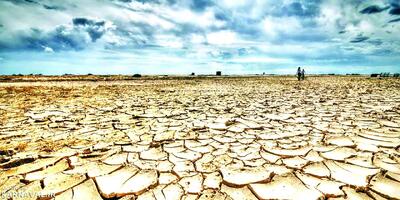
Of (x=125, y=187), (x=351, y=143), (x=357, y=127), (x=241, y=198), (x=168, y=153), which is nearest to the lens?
(x=241, y=198)

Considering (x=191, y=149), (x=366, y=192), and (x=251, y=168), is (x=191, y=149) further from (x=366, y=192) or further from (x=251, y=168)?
(x=366, y=192)

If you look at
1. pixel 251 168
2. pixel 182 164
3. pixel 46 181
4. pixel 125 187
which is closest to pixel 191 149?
pixel 182 164

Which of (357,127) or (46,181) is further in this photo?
(357,127)

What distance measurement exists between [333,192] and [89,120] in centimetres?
374

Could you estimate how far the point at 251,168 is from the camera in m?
2.20

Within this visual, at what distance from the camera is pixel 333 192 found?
1765 mm

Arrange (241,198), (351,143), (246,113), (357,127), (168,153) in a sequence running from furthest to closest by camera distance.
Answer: (246,113) < (357,127) < (351,143) < (168,153) < (241,198)

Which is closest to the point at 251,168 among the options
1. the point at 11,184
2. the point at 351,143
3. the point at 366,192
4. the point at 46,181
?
the point at 366,192

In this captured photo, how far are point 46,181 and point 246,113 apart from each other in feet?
11.6

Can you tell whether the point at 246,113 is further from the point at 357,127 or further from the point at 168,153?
the point at 168,153

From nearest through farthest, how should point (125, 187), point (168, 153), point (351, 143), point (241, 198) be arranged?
point (241, 198), point (125, 187), point (168, 153), point (351, 143)

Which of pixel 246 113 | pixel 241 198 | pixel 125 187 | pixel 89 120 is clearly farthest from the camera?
pixel 246 113

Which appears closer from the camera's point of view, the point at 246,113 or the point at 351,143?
the point at 351,143

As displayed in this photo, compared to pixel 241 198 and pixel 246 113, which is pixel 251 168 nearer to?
pixel 241 198
